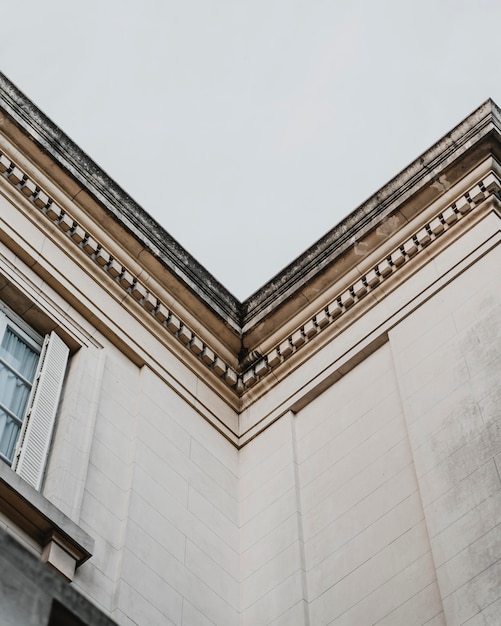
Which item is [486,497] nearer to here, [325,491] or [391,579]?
[391,579]

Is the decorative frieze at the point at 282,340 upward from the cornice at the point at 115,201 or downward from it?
downward

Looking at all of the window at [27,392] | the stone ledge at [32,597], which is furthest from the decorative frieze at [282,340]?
the stone ledge at [32,597]

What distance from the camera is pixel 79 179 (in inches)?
526

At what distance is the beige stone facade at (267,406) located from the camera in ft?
33.4

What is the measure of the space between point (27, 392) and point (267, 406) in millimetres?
3379

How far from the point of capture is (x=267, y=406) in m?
13.6

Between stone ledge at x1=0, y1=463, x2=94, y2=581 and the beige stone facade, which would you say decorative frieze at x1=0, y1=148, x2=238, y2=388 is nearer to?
the beige stone facade

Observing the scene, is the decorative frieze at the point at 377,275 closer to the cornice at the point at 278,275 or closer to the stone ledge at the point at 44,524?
the cornice at the point at 278,275

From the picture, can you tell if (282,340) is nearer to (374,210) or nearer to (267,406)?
(267,406)

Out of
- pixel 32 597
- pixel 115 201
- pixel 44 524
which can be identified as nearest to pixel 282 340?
pixel 115 201

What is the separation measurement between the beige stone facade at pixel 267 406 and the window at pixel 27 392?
0.04m

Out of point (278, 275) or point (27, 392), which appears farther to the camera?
point (278, 275)

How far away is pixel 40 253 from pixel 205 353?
2501 millimetres

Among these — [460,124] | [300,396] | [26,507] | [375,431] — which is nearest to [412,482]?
[375,431]
